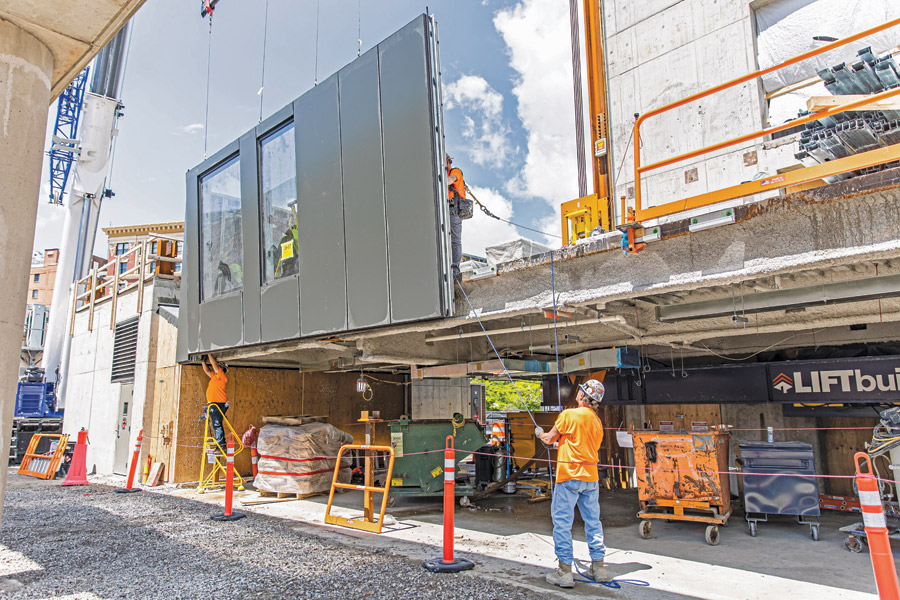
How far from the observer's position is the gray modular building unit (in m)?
8.07

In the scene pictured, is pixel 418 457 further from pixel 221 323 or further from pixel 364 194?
pixel 221 323

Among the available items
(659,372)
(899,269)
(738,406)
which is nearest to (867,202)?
(899,269)

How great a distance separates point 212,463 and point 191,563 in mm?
7540

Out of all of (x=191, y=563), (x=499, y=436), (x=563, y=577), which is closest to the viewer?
(x=563, y=577)

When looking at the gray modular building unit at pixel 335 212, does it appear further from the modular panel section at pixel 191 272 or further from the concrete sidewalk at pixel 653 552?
the concrete sidewalk at pixel 653 552

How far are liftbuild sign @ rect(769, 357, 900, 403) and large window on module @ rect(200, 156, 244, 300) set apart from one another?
398 inches

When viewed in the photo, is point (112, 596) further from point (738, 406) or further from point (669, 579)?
point (738, 406)

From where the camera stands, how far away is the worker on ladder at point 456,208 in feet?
27.2

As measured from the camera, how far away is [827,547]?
7.33 m

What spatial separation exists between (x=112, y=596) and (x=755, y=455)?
25.9 ft

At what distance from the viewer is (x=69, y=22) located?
4.68 meters

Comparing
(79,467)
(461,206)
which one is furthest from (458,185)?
(79,467)

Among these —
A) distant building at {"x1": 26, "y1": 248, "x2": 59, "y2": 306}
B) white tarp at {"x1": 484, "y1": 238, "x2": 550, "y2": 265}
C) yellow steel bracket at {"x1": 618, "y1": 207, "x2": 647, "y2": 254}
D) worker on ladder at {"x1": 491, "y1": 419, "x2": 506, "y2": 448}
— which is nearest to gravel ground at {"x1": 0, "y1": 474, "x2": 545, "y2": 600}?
yellow steel bracket at {"x1": 618, "y1": 207, "x2": 647, "y2": 254}

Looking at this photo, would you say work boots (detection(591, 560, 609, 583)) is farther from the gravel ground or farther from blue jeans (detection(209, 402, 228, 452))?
blue jeans (detection(209, 402, 228, 452))
